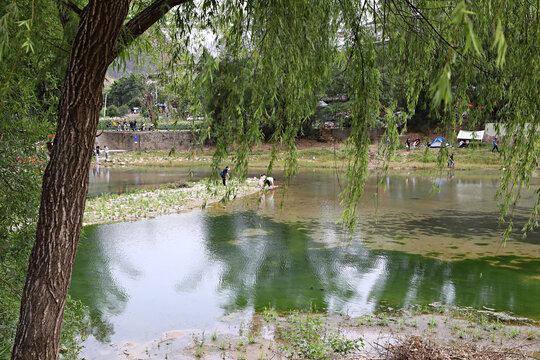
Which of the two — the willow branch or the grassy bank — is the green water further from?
the grassy bank

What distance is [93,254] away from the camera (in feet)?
33.6

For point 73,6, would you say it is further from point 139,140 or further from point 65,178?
point 139,140

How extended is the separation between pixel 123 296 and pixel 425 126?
3395 cm

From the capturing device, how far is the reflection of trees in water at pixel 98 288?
678cm

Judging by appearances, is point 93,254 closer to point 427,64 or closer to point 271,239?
point 271,239

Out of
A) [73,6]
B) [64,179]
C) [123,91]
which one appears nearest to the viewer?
[64,179]

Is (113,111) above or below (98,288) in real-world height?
above

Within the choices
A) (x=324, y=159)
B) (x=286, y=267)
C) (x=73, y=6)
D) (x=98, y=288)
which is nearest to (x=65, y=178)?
(x=73, y=6)

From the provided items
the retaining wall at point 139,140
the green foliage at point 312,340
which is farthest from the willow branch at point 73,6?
the retaining wall at point 139,140

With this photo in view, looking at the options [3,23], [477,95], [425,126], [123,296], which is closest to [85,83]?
[3,23]

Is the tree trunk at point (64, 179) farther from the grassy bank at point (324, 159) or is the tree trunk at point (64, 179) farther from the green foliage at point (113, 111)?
the green foliage at point (113, 111)

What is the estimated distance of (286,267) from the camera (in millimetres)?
9430

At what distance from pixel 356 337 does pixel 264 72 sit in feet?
12.6

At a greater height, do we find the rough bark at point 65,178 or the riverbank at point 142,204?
the rough bark at point 65,178
